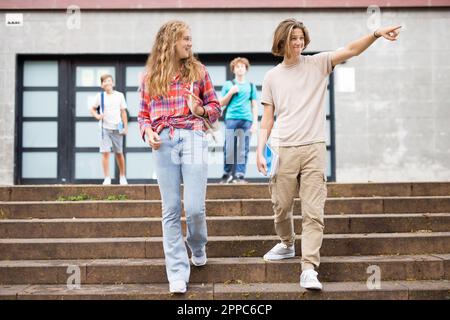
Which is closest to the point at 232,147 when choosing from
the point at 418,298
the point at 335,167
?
the point at 335,167

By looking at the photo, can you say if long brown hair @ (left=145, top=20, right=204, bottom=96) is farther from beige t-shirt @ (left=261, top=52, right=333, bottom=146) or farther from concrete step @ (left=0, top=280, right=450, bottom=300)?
concrete step @ (left=0, top=280, right=450, bottom=300)

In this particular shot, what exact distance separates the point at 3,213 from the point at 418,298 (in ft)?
16.0

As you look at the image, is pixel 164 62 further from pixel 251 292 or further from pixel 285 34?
pixel 251 292

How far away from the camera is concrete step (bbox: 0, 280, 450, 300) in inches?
188

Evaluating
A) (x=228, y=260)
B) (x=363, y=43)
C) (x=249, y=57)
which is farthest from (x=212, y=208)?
(x=249, y=57)

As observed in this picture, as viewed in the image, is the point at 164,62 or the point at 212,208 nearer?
the point at 164,62

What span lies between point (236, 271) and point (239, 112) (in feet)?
11.7

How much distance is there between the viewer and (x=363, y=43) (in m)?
4.52

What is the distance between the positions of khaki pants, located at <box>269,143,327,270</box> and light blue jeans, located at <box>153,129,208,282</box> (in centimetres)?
75

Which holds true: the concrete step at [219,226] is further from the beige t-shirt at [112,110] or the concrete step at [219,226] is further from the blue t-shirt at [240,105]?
the beige t-shirt at [112,110]

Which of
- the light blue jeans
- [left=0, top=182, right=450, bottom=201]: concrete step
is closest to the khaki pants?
the light blue jeans

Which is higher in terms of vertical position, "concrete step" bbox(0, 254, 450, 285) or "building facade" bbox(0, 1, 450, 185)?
"building facade" bbox(0, 1, 450, 185)

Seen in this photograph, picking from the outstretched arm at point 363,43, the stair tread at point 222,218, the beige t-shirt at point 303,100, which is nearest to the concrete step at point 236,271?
the stair tread at point 222,218
